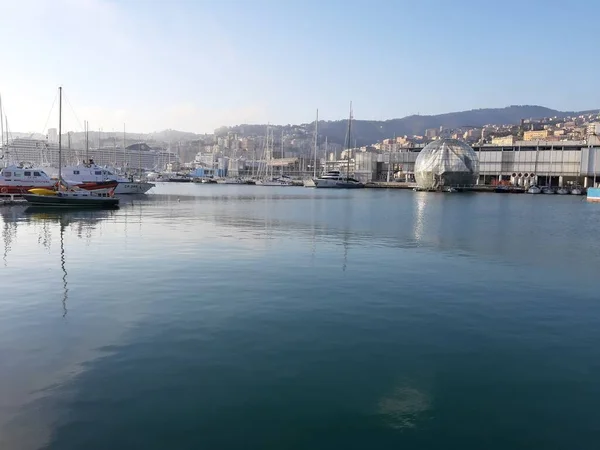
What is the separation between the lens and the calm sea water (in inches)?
289

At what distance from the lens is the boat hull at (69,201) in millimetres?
45000

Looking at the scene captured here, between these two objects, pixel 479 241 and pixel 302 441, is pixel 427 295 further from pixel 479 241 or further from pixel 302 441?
pixel 479 241

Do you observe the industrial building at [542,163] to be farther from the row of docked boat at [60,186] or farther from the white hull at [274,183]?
the row of docked boat at [60,186]

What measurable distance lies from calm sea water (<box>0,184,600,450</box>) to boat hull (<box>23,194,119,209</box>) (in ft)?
79.5

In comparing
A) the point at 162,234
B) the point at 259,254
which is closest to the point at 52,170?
the point at 162,234

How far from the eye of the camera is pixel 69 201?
46344 mm

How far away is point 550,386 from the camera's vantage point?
9.10 metres

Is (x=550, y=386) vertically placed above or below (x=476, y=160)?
below

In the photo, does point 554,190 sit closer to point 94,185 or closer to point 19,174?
point 94,185

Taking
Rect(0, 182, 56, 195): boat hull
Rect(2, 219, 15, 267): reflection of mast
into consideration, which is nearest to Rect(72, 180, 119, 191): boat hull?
Rect(0, 182, 56, 195): boat hull

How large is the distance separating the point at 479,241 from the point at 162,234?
60.8 feet

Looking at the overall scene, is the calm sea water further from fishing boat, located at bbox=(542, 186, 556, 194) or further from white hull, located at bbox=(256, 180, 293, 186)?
white hull, located at bbox=(256, 180, 293, 186)

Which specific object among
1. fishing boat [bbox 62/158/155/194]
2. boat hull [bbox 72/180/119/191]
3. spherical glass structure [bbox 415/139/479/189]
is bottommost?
boat hull [bbox 72/180/119/191]

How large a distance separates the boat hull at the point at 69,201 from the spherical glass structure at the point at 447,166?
96.4 metres
